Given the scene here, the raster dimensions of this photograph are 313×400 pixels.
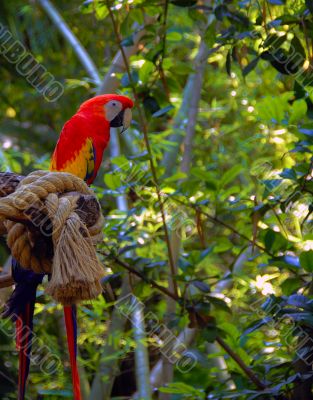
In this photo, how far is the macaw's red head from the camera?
5.53 feet

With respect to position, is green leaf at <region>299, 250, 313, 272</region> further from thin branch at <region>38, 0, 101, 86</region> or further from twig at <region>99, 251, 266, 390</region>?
thin branch at <region>38, 0, 101, 86</region>

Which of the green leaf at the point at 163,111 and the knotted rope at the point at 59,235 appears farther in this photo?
the green leaf at the point at 163,111

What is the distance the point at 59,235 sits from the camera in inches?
28.3

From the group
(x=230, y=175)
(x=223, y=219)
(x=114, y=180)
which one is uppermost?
(x=114, y=180)

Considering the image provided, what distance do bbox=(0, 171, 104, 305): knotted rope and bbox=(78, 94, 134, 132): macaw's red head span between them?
0.90 meters

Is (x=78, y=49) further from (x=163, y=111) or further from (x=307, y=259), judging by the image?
(x=307, y=259)

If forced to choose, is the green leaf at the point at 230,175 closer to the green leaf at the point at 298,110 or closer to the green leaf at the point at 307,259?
the green leaf at the point at 298,110

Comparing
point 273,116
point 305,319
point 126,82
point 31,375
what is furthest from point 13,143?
point 305,319

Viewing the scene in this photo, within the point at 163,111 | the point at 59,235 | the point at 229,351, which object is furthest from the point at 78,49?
the point at 59,235

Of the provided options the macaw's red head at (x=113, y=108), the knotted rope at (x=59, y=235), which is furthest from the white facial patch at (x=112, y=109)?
the knotted rope at (x=59, y=235)

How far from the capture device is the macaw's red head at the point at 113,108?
1686 mm

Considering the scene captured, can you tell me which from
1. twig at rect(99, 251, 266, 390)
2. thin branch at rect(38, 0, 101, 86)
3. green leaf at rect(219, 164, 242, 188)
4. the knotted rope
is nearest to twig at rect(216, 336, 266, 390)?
twig at rect(99, 251, 266, 390)

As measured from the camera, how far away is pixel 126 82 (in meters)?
1.47

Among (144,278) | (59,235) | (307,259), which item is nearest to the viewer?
(59,235)
